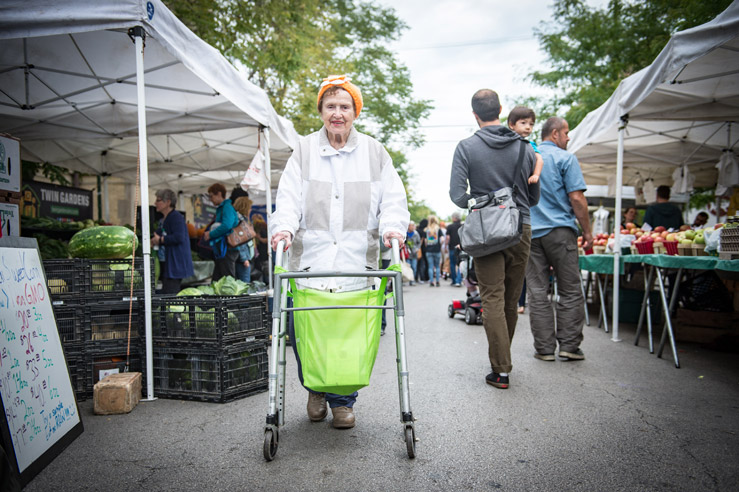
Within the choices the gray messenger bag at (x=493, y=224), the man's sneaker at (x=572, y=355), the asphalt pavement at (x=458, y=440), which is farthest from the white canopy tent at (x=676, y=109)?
the asphalt pavement at (x=458, y=440)

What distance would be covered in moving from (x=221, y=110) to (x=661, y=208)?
26.0 ft

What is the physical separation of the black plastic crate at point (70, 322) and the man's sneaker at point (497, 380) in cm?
338

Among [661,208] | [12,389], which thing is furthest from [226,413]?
[661,208]

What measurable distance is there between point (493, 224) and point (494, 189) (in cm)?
40

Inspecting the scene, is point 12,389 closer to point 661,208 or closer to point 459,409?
Answer: point 459,409

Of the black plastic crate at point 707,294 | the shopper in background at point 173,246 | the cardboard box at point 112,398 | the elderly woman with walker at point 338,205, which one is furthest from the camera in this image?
the shopper in background at point 173,246

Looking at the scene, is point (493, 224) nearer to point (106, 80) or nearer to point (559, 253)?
point (559, 253)

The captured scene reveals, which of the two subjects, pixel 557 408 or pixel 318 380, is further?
pixel 557 408

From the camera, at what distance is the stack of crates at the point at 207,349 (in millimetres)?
3930

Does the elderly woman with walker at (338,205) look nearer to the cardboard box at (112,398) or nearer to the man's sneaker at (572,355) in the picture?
the cardboard box at (112,398)

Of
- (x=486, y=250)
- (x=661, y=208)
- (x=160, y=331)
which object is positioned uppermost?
(x=661, y=208)

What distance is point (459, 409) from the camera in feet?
11.8

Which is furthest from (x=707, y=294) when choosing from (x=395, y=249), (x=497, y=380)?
(x=395, y=249)

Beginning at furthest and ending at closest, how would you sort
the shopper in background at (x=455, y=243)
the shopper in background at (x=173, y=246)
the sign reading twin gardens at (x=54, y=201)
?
the shopper in background at (x=455, y=243)
the sign reading twin gardens at (x=54, y=201)
the shopper in background at (x=173, y=246)
